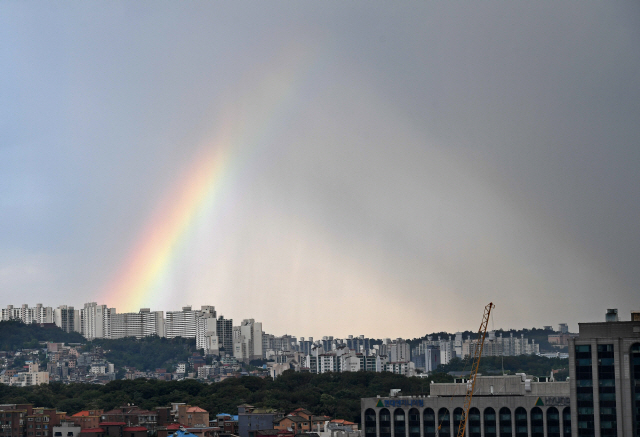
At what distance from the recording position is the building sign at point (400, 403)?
4377 cm

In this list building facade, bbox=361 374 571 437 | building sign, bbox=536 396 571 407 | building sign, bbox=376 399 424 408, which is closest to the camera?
building sign, bbox=536 396 571 407

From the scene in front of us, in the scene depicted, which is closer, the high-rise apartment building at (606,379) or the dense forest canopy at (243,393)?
the high-rise apartment building at (606,379)

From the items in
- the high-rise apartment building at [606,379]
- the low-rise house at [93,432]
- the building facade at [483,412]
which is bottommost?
the low-rise house at [93,432]

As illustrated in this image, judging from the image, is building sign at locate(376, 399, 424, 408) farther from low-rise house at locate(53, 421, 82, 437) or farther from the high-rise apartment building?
low-rise house at locate(53, 421, 82, 437)

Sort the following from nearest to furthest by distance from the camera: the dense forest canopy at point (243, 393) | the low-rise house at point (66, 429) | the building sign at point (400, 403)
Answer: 1. the building sign at point (400, 403)
2. the low-rise house at point (66, 429)
3. the dense forest canopy at point (243, 393)

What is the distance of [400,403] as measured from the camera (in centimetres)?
4394

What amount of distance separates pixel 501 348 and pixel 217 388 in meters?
103

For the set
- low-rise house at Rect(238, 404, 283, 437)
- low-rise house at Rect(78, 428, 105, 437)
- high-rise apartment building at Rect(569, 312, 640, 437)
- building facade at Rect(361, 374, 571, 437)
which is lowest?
low-rise house at Rect(78, 428, 105, 437)

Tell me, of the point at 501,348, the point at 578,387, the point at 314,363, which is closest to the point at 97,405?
the point at 578,387

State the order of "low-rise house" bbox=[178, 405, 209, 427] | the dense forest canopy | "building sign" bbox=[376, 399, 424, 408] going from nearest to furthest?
1. "building sign" bbox=[376, 399, 424, 408]
2. "low-rise house" bbox=[178, 405, 209, 427]
3. the dense forest canopy

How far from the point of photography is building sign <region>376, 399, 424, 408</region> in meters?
43.8

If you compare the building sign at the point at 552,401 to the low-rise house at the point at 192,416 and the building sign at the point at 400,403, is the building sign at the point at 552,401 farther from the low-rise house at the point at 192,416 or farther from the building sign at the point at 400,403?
the low-rise house at the point at 192,416

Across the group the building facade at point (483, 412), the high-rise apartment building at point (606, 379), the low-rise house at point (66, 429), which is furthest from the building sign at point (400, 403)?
the low-rise house at point (66, 429)

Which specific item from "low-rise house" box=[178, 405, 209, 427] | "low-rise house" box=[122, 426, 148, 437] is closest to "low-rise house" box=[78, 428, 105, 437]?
"low-rise house" box=[122, 426, 148, 437]
